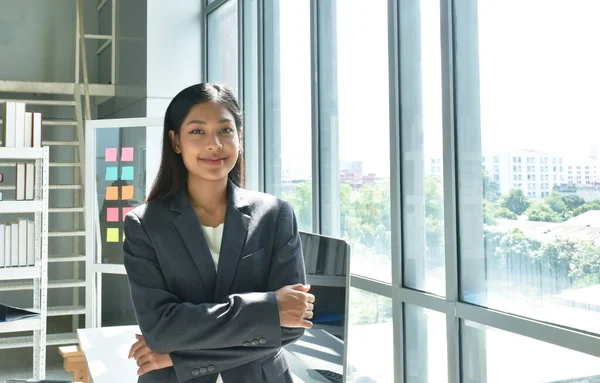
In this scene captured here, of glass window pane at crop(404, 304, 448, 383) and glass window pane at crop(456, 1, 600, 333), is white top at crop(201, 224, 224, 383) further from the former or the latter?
glass window pane at crop(404, 304, 448, 383)

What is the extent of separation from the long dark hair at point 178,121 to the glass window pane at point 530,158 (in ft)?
3.20

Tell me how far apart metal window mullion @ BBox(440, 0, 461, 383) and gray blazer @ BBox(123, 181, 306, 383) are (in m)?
0.90

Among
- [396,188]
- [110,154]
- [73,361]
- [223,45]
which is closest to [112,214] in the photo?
[110,154]

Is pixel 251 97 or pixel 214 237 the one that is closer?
pixel 214 237

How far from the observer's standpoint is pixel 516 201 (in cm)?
199

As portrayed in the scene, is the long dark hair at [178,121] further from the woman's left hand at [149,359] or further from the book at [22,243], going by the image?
the book at [22,243]

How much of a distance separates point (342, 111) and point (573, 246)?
151 centimetres

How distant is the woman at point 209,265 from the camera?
4.24ft

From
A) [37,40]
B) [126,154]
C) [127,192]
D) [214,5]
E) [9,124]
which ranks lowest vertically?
[127,192]

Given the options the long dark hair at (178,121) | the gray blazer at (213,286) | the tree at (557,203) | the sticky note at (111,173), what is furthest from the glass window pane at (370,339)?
the sticky note at (111,173)

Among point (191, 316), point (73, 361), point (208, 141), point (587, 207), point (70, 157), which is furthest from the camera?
point (70, 157)

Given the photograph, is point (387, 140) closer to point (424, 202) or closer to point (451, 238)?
point (424, 202)

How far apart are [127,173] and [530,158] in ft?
11.2

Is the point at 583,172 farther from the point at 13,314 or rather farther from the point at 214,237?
the point at 13,314
